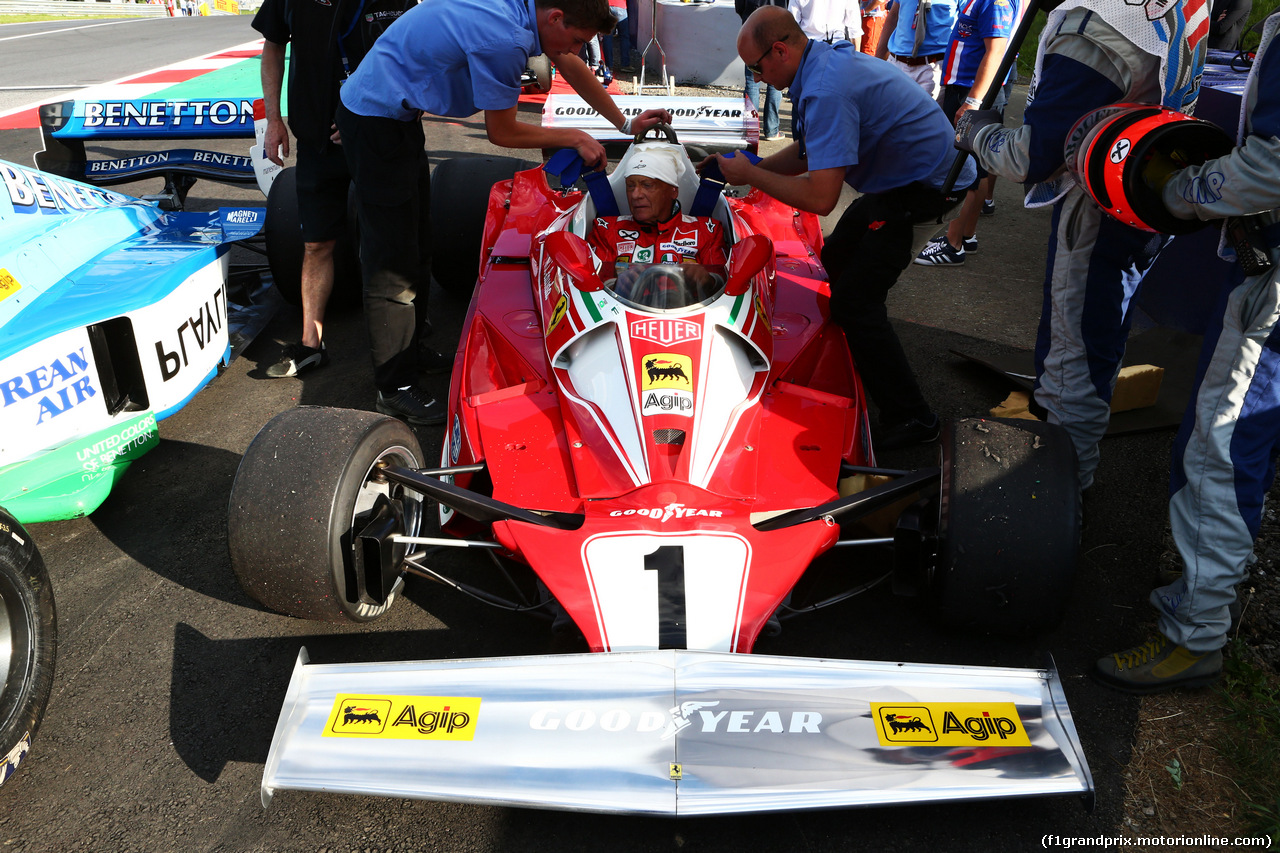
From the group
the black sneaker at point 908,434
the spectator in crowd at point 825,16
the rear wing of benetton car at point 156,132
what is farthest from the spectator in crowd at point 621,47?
the black sneaker at point 908,434

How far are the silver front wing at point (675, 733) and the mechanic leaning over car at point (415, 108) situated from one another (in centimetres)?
227

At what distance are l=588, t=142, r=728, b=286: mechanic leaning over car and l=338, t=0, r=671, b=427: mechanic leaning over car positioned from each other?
37 cm

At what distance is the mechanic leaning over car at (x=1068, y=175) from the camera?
8.88 feet

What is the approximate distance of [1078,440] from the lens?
130 inches

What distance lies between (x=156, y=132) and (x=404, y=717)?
4.33m

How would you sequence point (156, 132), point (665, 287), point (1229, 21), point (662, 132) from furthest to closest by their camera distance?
point (1229, 21), point (156, 132), point (662, 132), point (665, 287)

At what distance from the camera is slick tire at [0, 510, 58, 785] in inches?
88.9

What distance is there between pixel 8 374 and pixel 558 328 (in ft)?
5.92

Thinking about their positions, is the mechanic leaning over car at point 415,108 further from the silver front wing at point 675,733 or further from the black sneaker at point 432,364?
the silver front wing at point 675,733

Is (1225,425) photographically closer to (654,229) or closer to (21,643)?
(654,229)

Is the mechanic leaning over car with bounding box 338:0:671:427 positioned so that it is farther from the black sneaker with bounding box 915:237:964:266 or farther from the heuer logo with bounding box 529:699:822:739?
the black sneaker with bounding box 915:237:964:266

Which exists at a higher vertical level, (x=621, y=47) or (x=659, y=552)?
(x=621, y=47)

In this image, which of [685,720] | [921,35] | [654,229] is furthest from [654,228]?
[921,35]

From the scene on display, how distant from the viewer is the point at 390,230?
4000mm
